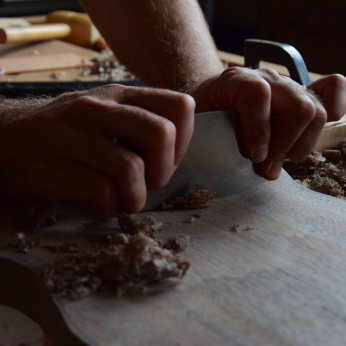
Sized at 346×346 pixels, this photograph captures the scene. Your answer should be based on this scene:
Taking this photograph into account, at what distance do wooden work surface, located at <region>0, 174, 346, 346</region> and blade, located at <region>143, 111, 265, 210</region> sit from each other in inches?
1.8

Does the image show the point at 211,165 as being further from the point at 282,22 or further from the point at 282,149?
the point at 282,22

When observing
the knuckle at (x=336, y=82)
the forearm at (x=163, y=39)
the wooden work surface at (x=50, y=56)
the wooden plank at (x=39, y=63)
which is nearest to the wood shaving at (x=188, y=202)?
the knuckle at (x=336, y=82)

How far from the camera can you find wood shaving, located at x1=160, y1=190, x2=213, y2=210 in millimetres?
831

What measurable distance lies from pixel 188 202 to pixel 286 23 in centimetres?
371

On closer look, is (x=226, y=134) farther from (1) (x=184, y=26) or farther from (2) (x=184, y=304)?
(1) (x=184, y=26)

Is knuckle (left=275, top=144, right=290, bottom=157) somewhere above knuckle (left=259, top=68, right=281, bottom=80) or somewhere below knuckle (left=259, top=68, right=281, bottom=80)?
below

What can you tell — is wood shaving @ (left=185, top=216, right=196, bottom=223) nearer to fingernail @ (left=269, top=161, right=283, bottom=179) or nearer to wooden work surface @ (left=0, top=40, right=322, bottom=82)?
fingernail @ (left=269, top=161, right=283, bottom=179)

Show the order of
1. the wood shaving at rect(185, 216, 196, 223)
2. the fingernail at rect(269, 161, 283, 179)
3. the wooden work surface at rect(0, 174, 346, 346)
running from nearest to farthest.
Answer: the wooden work surface at rect(0, 174, 346, 346) < the wood shaving at rect(185, 216, 196, 223) < the fingernail at rect(269, 161, 283, 179)

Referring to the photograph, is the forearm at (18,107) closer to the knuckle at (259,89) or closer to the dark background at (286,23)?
the knuckle at (259,89)

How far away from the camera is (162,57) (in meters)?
1.39

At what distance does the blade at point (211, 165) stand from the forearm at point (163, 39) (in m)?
0.40

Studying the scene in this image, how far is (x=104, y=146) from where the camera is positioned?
685 mm

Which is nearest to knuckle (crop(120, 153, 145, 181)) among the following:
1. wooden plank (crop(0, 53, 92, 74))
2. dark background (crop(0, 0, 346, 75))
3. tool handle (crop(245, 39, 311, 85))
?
tool handle (crop(245, 39, 311, 85))

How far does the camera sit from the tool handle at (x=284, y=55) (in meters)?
1.25
